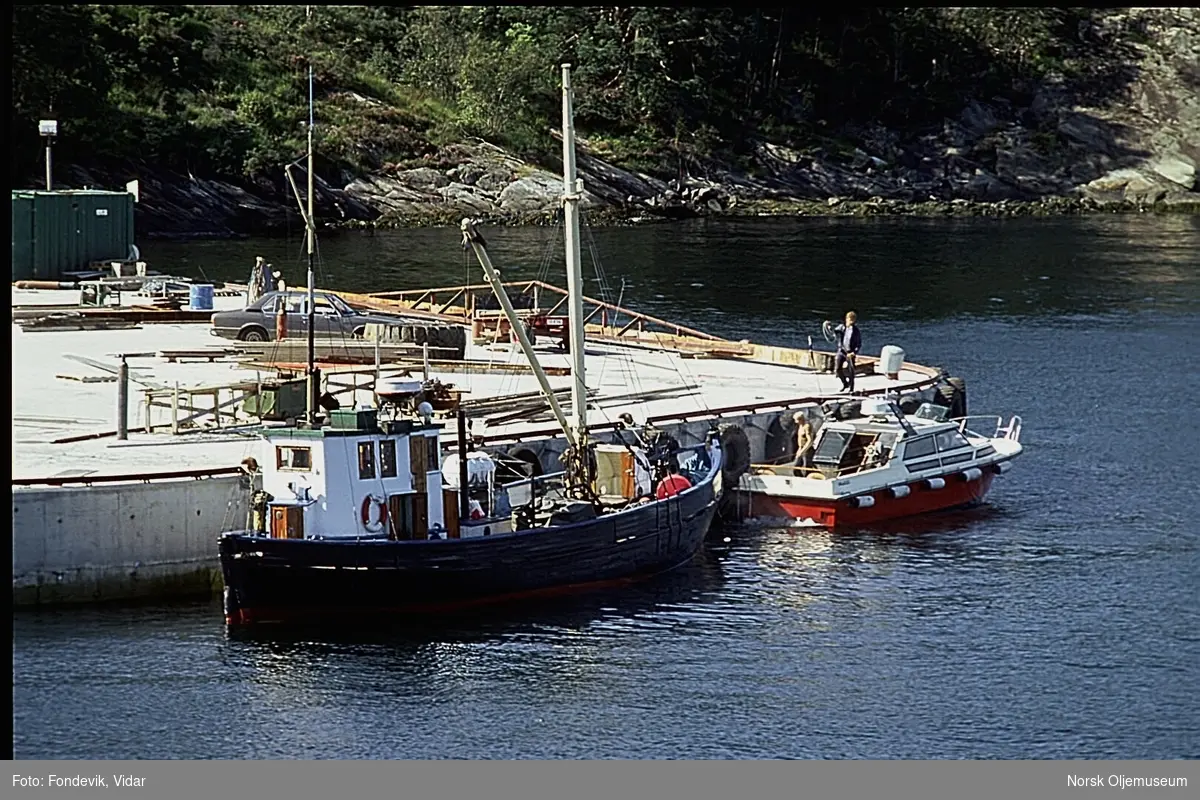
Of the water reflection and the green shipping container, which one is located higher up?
the green shipping container

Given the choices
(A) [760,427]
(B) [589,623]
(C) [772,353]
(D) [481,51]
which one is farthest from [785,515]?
(D) [481,51]

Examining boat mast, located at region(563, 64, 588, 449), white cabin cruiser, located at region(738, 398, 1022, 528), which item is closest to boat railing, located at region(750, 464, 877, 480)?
white cabin cruiser, located at region(738, 398, 1022, 528)

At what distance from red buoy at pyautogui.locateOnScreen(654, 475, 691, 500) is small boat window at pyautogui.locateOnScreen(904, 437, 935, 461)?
7.63 m

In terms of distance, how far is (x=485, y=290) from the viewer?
255ft

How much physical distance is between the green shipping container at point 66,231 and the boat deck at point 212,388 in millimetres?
15719

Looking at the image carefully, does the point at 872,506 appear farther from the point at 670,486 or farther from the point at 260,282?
the point at 260,282

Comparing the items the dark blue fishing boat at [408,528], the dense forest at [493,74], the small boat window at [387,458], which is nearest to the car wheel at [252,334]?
the dark blue fishing boat at [408,528]

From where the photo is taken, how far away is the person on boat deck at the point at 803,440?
5084cm

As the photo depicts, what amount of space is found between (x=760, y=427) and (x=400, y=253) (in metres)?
60.6

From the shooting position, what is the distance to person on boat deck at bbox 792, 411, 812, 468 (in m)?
50.8

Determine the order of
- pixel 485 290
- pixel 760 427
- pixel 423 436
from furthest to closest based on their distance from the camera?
1. pixel 485 290
2. pixel 760 427
3. pixel 423 436

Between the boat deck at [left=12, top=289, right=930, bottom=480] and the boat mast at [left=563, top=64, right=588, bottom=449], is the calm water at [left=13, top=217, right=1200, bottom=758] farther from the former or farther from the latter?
the boat deck at [left=12, top=289, right=930, bottom=480]

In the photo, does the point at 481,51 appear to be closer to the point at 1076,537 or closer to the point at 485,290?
the point at 485,290

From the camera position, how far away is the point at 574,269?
45594mm
